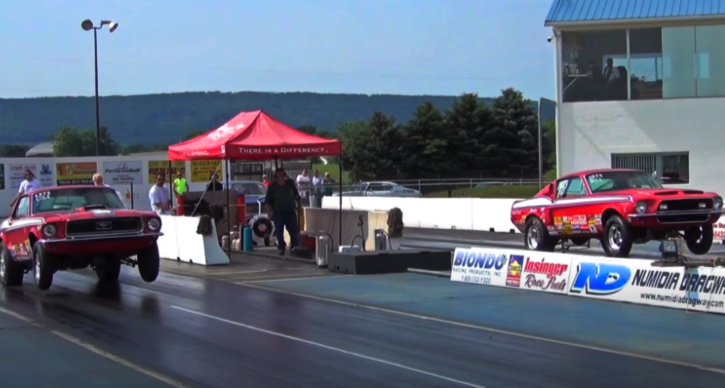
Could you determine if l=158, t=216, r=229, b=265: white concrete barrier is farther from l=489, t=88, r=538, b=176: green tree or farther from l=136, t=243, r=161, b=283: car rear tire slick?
l=489, t=88, r=538, b=176: green tree

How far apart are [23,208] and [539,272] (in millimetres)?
8609

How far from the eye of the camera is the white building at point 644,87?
1262 inches

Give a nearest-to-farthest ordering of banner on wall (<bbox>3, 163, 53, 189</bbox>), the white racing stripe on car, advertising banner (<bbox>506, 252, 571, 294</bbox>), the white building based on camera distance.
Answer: advertising banner (<bbox>506, 252, 571, 294</bbox>) → the white racing stripe on car → the white building → banner on wall (<bbox>3, 163, 53, 189</bbox>)

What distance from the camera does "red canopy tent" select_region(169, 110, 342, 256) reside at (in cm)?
2058

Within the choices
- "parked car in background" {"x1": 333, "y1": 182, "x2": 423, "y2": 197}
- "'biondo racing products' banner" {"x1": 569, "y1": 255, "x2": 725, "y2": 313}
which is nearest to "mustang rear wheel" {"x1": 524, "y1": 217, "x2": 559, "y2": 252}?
"'biondo racing products' banner" {"x1": 569, "y1": 255, "x2": 725, "y2": 313}

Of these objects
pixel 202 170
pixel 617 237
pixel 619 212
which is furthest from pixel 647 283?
pixel 202 170

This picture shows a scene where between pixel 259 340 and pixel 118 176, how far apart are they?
125 feet

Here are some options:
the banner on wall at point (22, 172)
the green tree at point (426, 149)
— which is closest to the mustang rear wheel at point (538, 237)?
the banner on wall at point (22, 172)

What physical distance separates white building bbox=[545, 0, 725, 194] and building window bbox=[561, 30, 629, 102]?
0.11 ft

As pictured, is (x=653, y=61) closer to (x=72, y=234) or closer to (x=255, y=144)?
(x=255, y=144)

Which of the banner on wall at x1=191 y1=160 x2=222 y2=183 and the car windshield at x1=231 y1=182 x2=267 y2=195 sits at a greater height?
the banner on wall at x1=191 y1=160 x2=222 y2=183

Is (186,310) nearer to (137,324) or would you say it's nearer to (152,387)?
(137,324)

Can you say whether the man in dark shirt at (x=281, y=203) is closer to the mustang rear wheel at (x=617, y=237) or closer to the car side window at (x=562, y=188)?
the car side window at (x=562, y=188)

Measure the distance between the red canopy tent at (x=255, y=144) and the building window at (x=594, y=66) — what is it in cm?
1439
